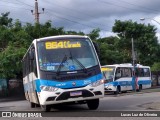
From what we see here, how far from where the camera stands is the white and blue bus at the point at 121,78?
35906 mm

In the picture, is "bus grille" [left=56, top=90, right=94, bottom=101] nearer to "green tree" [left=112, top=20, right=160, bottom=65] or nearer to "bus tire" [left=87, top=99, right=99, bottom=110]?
"bus tire" [left=87, top=99, right=99, bottom=110]

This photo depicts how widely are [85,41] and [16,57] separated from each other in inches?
874

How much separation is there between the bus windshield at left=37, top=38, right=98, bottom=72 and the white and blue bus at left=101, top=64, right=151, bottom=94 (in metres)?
19.1

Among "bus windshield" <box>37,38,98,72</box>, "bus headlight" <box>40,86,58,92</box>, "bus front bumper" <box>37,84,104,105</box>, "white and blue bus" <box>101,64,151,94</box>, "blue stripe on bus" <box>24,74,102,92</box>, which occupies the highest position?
"bus windshield" <box>37,38,98,72</box>

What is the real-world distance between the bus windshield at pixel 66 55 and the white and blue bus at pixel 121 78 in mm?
19092

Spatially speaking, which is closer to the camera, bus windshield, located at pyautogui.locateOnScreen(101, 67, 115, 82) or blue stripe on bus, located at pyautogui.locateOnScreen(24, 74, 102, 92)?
blue stripe on bus, located at pyautogui.locateOnScreen(24, 74, 102, 92)

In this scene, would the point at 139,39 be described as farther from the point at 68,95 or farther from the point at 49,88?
the point at 49,88

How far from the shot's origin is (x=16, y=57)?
126 feet

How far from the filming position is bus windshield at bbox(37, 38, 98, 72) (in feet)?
53.4

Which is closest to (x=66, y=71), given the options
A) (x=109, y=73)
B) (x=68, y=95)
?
(x=68, y=95)

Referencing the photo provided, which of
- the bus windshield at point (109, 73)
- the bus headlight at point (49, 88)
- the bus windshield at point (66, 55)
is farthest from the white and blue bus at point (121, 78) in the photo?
the bus headlight at point (49, 88)

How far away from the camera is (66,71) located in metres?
16.1

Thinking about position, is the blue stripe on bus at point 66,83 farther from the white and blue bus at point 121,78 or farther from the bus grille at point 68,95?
the white and blue bus at point 121,78

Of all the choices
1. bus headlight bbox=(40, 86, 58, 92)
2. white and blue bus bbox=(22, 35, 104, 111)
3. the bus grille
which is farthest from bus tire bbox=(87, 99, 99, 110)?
bus headlight bbox=(40, 86, 58, 92)
